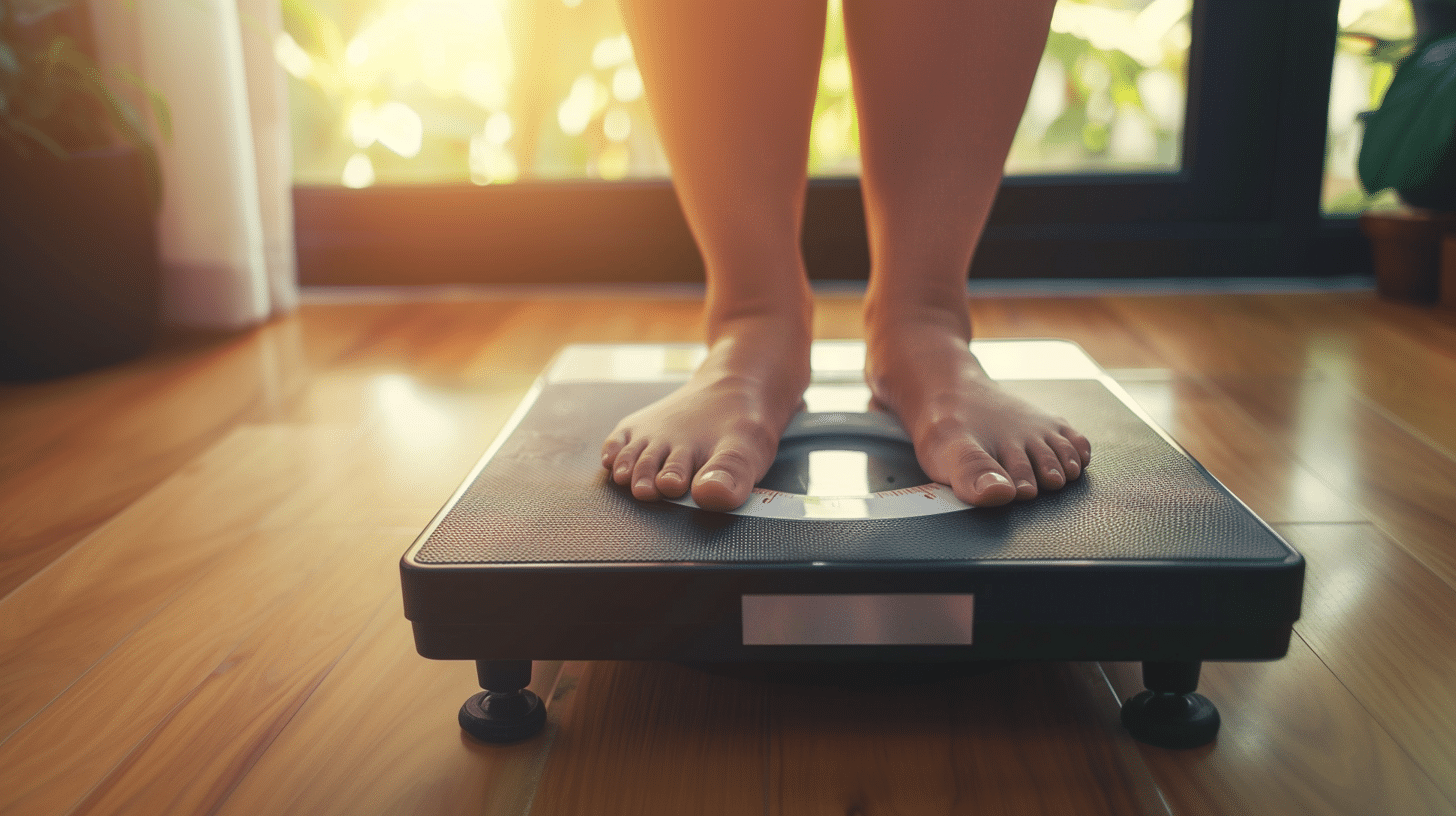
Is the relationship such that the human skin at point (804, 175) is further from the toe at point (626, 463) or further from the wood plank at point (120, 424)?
the wood plank at point (120, 424)

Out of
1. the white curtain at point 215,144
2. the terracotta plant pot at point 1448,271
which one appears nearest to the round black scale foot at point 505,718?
the white curtain at point 215,144

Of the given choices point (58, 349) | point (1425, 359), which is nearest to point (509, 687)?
point (58, 349)

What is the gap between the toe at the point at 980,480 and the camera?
68cm

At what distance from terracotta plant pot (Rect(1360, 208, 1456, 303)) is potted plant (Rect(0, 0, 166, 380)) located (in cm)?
185

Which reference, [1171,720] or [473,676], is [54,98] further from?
[1171,720]

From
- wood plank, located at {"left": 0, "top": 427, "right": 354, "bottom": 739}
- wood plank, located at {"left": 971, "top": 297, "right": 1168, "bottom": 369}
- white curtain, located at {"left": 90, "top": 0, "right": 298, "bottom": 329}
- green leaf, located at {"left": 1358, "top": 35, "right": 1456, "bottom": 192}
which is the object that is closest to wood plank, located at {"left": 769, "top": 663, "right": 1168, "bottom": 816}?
wood plank, located at {"left": 0, "top": 427, "right": 354, "bottom": 739}

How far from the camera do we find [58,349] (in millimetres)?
1452

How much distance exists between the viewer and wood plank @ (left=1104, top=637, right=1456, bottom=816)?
1.89 feet

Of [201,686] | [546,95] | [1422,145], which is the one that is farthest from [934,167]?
[546,95]

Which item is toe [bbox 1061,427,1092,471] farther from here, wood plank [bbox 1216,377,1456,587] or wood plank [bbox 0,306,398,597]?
wood plank [bbox 0,306,398,597]

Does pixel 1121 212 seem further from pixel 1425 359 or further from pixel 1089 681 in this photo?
pixel 1089 681

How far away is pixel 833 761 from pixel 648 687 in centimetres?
14

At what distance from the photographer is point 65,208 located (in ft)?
4.68

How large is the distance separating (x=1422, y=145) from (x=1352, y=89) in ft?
1.54
